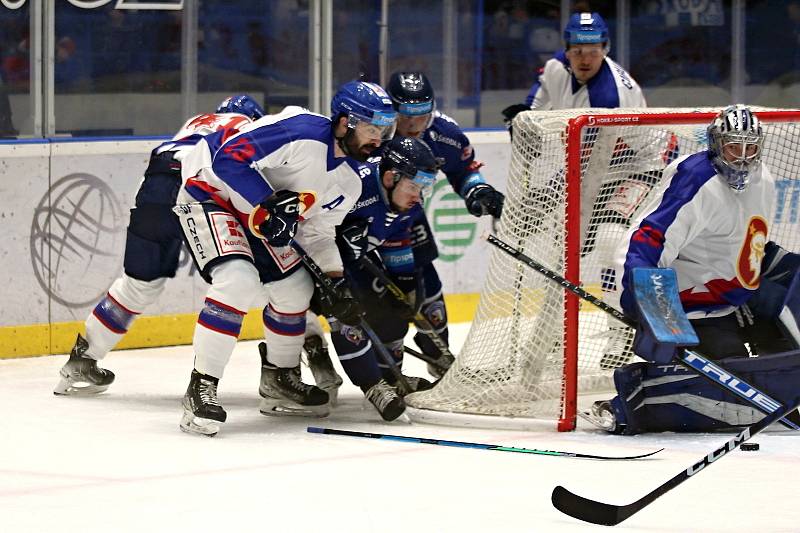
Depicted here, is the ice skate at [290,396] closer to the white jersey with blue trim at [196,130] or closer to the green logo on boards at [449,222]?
the white jersey with blue trim at [196,130]

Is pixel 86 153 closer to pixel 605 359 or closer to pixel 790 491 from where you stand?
pixel 605 359

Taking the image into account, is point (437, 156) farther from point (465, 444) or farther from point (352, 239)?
point (465, 444)

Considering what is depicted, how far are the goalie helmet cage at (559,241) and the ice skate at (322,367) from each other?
0.32 metres

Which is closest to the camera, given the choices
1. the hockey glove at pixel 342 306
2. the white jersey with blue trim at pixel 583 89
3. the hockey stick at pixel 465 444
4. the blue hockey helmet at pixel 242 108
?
the hockey stick at pixel 465 444

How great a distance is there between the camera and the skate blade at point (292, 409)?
4898 millimetres

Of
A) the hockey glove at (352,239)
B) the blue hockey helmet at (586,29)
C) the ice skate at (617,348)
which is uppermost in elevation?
the blue hockey helmet at (586,29)

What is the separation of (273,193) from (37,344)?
167 cm

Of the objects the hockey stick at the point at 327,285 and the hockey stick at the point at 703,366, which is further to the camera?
the hockey stick at the point at 327,285

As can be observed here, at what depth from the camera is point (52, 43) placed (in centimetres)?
606

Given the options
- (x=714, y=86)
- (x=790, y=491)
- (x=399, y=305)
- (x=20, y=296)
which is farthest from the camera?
(x=714, y=86)

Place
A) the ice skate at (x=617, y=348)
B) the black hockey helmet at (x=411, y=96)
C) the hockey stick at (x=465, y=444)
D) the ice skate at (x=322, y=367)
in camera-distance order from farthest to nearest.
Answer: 1. the ice skate at (x=617, y=348)
2. the ice skate at (x=322, y=367)
3. the black hockey helmet at (x=411, y=96)
4. the hockey stick at (x=465, y=444)

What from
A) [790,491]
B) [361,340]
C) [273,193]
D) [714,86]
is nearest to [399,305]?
[361,340]

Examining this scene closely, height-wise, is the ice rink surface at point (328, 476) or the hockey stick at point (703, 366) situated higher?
the hockey stick at point (703, 366)

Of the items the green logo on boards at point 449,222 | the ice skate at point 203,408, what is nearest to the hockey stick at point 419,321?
the ice skate at point 203,408
